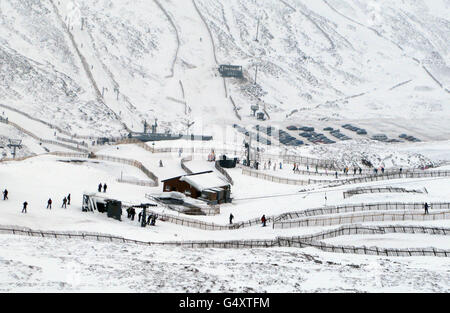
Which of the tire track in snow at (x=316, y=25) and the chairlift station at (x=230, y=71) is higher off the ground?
the tire track in snow at (x=316, y=25)

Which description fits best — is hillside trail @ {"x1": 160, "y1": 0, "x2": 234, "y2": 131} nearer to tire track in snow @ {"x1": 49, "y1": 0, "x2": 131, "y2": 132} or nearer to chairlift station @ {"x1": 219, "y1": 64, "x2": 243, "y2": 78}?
chairlift station @ {"x1": 219, "y1": 64, "x2": 243, "y2": 78}

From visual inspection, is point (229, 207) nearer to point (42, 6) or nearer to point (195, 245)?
point (195, 245)

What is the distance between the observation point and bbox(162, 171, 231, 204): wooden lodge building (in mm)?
48969

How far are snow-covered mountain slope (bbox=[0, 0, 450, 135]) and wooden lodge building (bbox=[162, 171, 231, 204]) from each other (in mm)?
53057

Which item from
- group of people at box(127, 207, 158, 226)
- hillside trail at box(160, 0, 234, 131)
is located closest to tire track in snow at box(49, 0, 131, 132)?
hillside trail at box(160, 0, 234, 131)

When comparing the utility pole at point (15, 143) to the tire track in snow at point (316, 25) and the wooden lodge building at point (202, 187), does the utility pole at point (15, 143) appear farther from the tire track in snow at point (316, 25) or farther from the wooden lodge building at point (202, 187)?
the tire track in snow at point (316, 25)

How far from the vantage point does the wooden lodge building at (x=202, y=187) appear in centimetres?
4897

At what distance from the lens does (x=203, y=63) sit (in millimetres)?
142000

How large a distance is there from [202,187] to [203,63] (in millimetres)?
96101

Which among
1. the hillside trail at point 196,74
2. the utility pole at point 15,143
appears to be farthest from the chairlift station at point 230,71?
the utility pole at point 15,143

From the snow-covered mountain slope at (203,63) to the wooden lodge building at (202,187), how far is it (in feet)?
174

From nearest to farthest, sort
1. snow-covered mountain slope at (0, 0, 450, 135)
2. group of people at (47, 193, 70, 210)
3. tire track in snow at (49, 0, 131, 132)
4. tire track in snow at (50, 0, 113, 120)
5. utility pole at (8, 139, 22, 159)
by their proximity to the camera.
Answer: group of people at (47, 193, 70, 210)
utility pole at (8, 139, 22, 159)
tire track in snow at (49, 0, 131, 132)
snow-covered mountain slope at (0, 0, 450, 135)
tire track in snow at (50, 0, 113, 120)

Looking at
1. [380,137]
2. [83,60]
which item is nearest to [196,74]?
[83,60]
